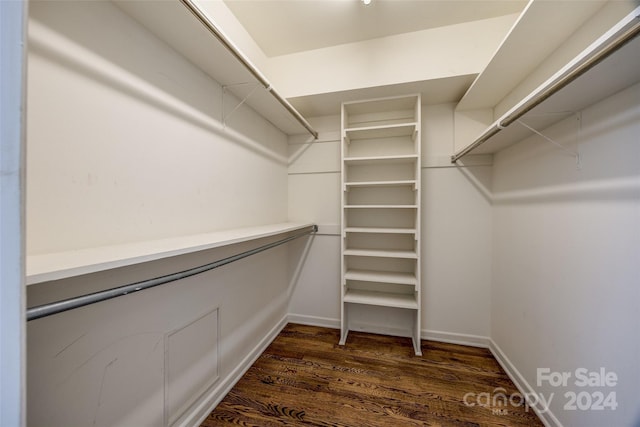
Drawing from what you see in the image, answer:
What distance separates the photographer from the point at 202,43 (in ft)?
3.72

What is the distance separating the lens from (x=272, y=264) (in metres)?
2.21

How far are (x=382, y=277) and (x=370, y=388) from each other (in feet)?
2.74

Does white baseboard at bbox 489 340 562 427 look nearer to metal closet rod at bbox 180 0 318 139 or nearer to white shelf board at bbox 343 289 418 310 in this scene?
white shelf board at bbox 343 289 418 310

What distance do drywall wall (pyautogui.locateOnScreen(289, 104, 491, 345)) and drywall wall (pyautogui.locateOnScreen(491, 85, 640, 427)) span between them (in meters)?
0.38

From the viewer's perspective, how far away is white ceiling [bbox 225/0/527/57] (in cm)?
162

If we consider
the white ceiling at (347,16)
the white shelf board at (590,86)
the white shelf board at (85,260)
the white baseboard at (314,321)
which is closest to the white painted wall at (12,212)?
the white shelf board at (85,260)

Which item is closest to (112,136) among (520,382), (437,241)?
(437,241)

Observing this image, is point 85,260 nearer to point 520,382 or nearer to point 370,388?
point 370,388

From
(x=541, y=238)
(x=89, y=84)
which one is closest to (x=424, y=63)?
(x=541, y=238)

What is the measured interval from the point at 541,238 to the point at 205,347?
7.01ft

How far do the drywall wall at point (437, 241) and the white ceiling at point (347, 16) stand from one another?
0.69m

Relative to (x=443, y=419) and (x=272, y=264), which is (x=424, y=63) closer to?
(x=272, y=264)

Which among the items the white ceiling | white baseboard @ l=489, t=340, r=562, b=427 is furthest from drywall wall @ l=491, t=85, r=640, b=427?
the white ceiling

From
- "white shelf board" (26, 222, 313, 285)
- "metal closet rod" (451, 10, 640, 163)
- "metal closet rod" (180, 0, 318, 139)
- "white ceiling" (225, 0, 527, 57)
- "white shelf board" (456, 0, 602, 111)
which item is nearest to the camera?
"white shelf board" (26, 222, 313, 285)
